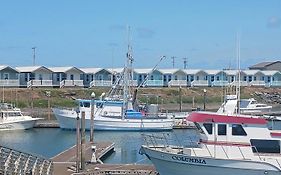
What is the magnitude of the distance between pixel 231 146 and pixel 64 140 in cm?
2899

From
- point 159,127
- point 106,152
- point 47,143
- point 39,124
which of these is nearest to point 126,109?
point 159,127

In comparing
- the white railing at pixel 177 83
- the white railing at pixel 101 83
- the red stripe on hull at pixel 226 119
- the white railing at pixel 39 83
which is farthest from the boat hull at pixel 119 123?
the white railing at pixel 177 83

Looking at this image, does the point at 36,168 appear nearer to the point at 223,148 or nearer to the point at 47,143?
the point at 223,148

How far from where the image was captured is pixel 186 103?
293 feet

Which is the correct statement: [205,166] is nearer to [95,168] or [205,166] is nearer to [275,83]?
[95,168]

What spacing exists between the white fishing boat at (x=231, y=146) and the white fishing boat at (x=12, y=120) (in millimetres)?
35642

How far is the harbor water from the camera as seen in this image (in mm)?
42562

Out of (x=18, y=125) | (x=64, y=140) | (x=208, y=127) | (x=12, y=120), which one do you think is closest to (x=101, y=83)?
(x=18, y=125)

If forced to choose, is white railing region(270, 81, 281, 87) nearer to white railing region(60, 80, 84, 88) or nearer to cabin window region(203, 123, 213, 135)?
white railing region(60, 80, 84, 88)

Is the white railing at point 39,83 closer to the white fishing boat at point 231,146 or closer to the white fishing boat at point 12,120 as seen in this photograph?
the white fishing boat at point 12,120

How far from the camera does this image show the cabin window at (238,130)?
2633 cm

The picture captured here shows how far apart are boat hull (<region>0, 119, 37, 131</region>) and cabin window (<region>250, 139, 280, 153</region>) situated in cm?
3749

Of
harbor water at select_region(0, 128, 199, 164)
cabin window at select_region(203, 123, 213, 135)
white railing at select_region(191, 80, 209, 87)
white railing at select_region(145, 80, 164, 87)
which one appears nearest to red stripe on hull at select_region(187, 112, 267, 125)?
cabin window at select_region(203, 123, 213, 135)

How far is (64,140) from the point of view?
53.1 metres
